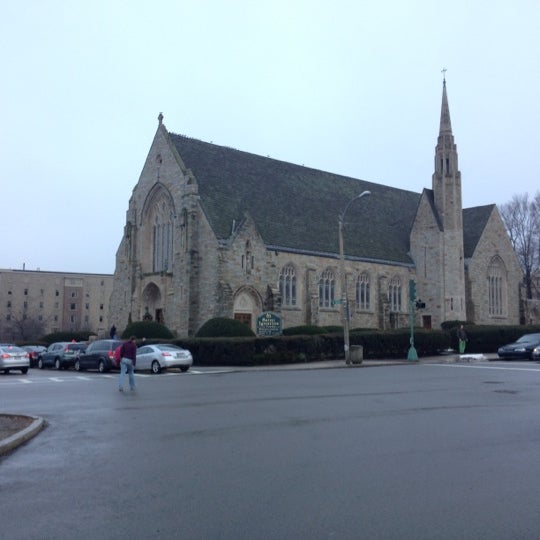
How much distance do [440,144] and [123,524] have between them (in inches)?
1766

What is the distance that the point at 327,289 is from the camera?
1668 inches

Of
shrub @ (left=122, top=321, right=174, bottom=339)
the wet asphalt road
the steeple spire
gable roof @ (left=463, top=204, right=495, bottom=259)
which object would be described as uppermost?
the steeple spire

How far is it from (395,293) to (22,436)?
3883 cm

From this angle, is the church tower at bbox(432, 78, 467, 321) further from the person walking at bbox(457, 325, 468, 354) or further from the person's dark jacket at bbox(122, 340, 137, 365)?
the person's dark jacket at bbox(122, 340, 137, 365)

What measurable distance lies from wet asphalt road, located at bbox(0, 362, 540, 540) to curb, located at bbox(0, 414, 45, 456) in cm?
19

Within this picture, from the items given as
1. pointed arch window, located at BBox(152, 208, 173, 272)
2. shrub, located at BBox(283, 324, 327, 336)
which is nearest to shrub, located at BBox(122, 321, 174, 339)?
pointed arch window, located at BBox(152, 208, 173, 272)

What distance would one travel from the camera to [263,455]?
8734mm

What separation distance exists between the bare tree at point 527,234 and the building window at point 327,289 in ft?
91.9

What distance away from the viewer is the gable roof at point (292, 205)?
3938 centimetres

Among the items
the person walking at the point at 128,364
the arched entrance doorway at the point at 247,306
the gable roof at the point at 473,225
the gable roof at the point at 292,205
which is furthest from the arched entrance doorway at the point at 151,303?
the gable roof at the point at 473,225

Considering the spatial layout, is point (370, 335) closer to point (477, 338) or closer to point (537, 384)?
point (477, 338)

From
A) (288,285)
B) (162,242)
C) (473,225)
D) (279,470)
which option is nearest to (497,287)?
(473,225)

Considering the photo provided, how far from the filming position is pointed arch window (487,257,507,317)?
49.5m

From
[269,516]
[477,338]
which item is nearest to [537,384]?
[269,516]
